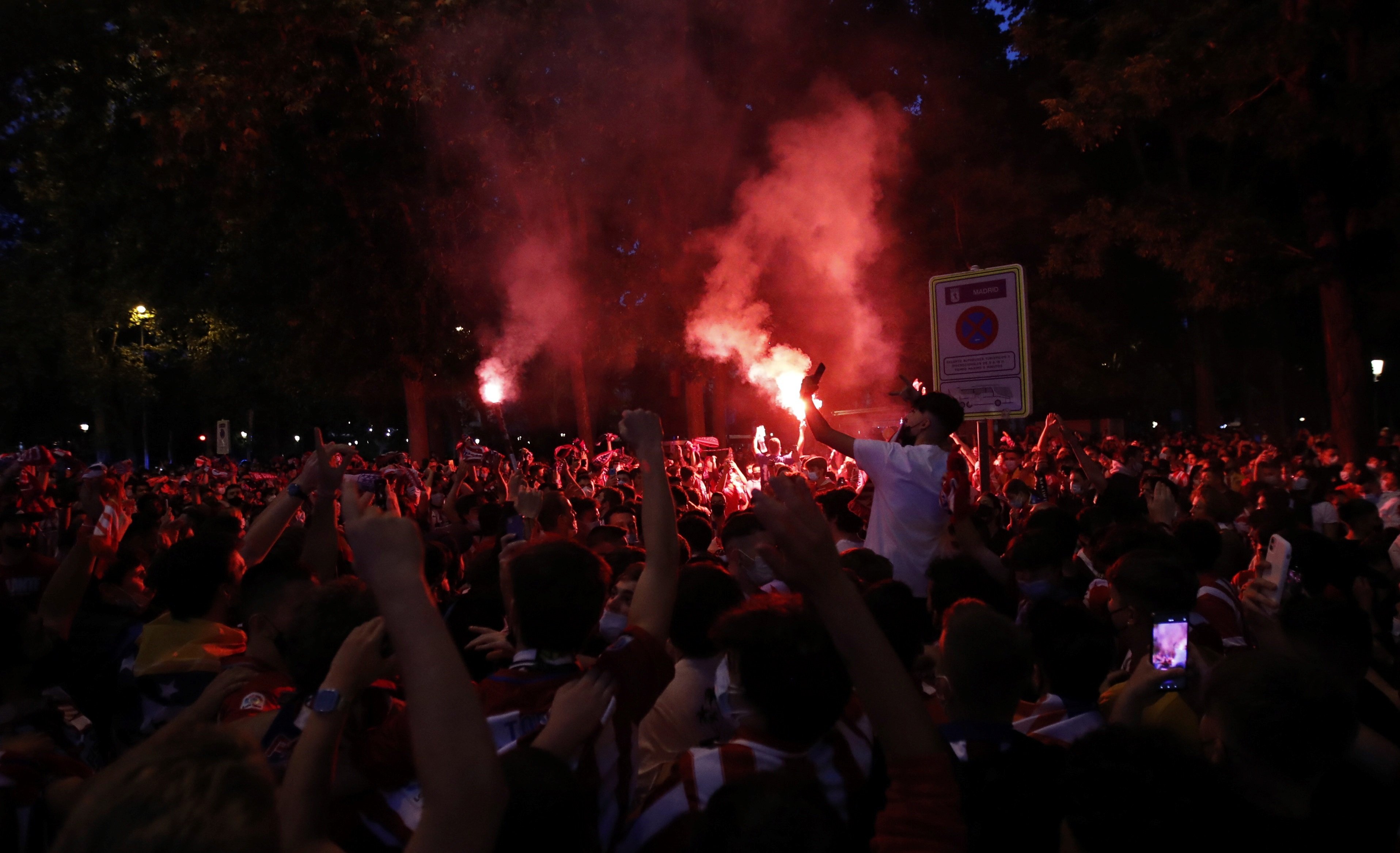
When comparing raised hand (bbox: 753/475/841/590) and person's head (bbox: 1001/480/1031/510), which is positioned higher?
raised hand (bbox: 753/475/841/590)

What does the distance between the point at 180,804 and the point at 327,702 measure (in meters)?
0.66

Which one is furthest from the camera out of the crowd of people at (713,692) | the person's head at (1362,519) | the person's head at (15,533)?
the person's head at (1362,519)

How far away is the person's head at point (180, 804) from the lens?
1221mm

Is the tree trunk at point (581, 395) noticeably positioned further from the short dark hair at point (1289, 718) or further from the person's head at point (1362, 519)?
the short dark hair at point (1289, 718)

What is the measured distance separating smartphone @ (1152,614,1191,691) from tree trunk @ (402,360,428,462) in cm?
2289

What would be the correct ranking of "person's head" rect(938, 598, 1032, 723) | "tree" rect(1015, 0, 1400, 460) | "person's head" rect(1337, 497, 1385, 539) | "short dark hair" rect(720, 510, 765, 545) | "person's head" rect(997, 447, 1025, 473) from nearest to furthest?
"person's head" rect(938, 598, 1032, 723) → "short dark hair" rect(720, 510, 765, 545) → "person's head" rect(1337, 497, 1385, 539) → "person's head" rect(997, 447, 1025, 473) → "tree" rect(1015, 0, 1400, 460)

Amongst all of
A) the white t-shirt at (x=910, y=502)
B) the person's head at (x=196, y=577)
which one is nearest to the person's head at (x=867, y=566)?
the white t-shirt at (x=910, y=502)

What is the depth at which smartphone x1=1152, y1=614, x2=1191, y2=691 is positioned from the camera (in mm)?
2412

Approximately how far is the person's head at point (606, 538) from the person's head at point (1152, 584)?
9.23ft

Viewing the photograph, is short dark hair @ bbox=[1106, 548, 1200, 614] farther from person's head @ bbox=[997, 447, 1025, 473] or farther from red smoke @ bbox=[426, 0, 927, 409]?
red smoke @ bbox=[426, 0, 927, 409]

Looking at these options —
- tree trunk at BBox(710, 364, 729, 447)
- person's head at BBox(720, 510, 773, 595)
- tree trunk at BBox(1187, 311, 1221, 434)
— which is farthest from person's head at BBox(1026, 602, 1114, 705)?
tree trunk at BBox(1187, 311, 1221, 434)

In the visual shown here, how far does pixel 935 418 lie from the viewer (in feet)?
16.2

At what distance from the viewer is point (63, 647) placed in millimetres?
3428

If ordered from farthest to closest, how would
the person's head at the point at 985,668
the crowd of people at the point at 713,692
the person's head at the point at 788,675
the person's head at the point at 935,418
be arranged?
the person's head at the point at 935,418, the person's head at the point at 985,668, the person's head at the point at 788,675, the crowd of people at the point at 713,692
